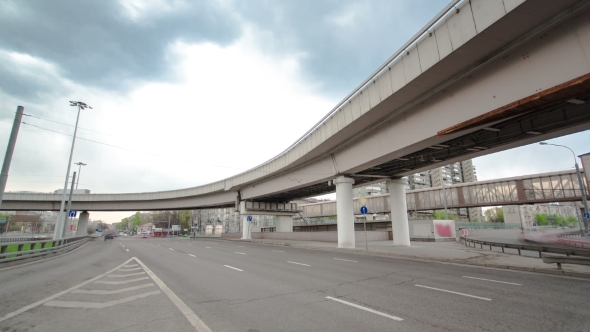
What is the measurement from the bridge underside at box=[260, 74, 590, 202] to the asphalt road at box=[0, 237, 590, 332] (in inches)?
231

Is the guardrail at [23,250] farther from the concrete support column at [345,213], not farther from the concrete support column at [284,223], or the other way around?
the concrete support column at [284,223]

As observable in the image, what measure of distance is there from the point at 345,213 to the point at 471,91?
44.4 feet

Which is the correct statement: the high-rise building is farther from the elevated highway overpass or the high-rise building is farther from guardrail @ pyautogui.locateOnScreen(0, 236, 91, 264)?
guardrail @ pyautogui.locateOnScreen(0, 236, 91, 264)

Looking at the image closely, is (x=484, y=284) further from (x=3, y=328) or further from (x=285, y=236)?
(x=285, y=236)

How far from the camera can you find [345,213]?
22672 mm

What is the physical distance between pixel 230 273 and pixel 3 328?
669 cm

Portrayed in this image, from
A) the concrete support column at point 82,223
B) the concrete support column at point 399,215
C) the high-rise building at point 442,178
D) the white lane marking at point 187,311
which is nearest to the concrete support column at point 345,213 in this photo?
the concrete support column at point 399,215

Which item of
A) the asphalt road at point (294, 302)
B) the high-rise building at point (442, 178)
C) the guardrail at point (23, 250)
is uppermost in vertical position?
the high-rise building at point (442, 178)

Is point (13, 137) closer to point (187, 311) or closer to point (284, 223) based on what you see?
point (187, 311)

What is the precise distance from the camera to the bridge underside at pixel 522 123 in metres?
8.86

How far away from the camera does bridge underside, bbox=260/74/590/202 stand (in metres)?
8.86

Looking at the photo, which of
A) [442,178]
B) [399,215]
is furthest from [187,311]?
[442,178]

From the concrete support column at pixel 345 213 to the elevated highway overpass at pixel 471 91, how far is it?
0.38ft

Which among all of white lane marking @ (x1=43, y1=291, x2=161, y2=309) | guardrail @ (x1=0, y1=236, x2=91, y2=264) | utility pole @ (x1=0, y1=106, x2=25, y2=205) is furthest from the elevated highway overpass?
guardrail @ (x1=0, y1=236, x2=91, y2=264)
